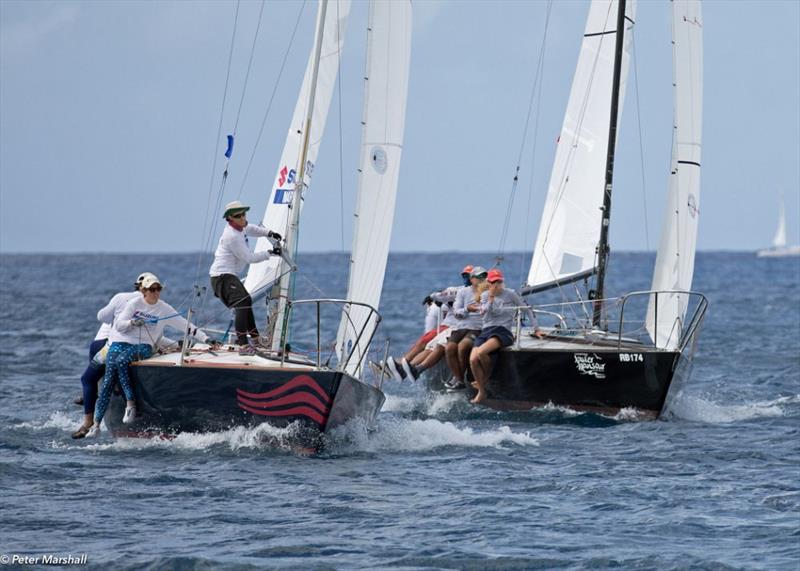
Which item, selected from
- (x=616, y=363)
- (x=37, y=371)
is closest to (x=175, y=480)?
(x=616, y=363)

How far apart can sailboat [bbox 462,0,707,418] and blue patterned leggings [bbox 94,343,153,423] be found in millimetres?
4885

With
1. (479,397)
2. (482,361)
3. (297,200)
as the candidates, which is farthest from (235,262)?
(479,397)

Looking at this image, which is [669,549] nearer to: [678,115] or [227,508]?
[227,508]

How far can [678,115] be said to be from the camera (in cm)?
1905

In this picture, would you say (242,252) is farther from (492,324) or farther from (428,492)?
(492,324)

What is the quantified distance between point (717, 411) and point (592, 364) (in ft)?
6.57

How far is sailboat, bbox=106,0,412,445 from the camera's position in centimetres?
1297

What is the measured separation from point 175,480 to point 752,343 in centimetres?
1998

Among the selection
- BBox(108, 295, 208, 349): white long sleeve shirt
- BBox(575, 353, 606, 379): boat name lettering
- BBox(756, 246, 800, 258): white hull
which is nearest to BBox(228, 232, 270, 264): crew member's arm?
BBox(108, 295, 208, 349): white long sleeve shirt

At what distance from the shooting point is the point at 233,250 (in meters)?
14.1

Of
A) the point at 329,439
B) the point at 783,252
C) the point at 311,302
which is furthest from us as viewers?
the point at 783,252

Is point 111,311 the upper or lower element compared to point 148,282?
lower

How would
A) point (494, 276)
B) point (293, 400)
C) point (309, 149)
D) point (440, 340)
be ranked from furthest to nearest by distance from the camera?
1. point (440, 340)
2. point (494, 276)
3. point (309, 149)
4. point (293, 400)

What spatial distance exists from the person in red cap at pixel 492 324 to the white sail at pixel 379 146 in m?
2.00
